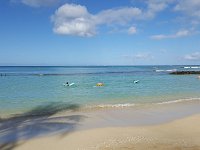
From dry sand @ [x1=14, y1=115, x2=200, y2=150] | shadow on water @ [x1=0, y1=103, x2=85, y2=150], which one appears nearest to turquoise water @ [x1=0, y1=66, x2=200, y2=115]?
shadow on water @ [x1=0, y1=103, x2=85, y2=150]

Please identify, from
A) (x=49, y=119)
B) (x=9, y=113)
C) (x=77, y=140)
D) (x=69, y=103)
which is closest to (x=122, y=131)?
(x=77, y=140)

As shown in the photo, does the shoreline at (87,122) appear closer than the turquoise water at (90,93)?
Yes

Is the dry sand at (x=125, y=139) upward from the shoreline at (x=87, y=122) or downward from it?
upward

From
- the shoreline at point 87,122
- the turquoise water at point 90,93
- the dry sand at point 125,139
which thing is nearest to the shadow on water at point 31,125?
the shoreline at point 87,122

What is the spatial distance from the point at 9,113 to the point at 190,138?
10.5m

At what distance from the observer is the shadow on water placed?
10797 millimetres

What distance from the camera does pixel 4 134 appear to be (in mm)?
11625

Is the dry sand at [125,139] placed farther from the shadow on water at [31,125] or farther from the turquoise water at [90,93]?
the turquoise water at [90,93]

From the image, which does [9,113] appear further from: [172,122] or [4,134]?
[172,122]

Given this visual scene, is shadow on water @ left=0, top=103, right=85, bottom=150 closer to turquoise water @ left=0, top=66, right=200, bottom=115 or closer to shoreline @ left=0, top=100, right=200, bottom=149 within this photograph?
shoreline @ left=0, top=100, right=200, bottom=149

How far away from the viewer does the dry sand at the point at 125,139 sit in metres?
9.73

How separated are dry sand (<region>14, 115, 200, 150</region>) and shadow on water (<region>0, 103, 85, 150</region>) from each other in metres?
0.59

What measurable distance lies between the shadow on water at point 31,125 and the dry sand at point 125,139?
588mm

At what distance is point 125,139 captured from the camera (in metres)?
10.6
